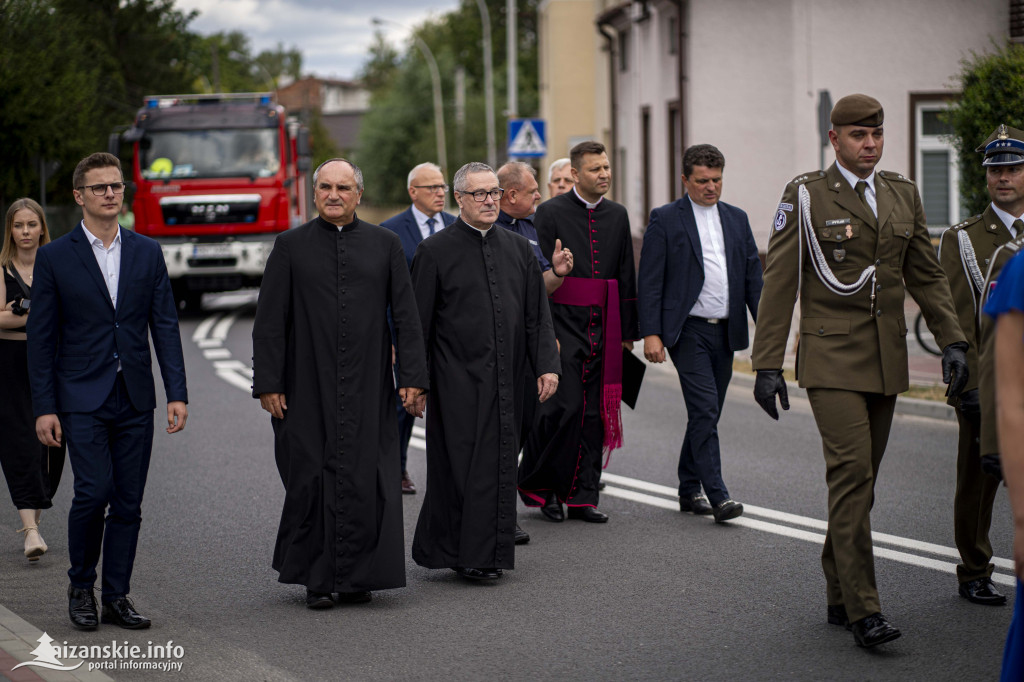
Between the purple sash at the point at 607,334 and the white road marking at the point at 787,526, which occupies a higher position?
the purple sash at the point at 607,334

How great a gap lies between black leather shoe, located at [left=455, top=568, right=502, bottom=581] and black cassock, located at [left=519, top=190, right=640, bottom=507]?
1417 millimetres

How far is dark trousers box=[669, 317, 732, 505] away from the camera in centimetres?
807

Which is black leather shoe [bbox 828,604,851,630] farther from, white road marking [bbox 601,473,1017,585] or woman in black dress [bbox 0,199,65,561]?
woman in black dress [bbox 0,199,65,561]

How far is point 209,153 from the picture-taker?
79.3 ft

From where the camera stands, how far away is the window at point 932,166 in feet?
76.0

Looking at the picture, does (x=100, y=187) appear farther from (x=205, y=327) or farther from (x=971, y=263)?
(x=205, y=327)

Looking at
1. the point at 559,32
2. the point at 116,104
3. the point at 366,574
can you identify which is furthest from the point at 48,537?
the point at 559,32

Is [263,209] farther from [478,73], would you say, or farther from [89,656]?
[478,73]

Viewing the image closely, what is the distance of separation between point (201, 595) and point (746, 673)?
2.71 meters

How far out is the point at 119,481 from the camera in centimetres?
609

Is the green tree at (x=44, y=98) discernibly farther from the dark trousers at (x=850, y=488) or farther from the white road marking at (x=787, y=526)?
the dark trousers at (x=850, y=488)

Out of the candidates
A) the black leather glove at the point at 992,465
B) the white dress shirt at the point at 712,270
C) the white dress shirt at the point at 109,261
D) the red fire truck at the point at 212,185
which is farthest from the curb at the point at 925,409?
the red fire truck at the point at 212,185

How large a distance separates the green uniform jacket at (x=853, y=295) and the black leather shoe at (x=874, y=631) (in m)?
0.93

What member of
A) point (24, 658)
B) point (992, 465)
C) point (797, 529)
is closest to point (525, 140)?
point (797, 529)
